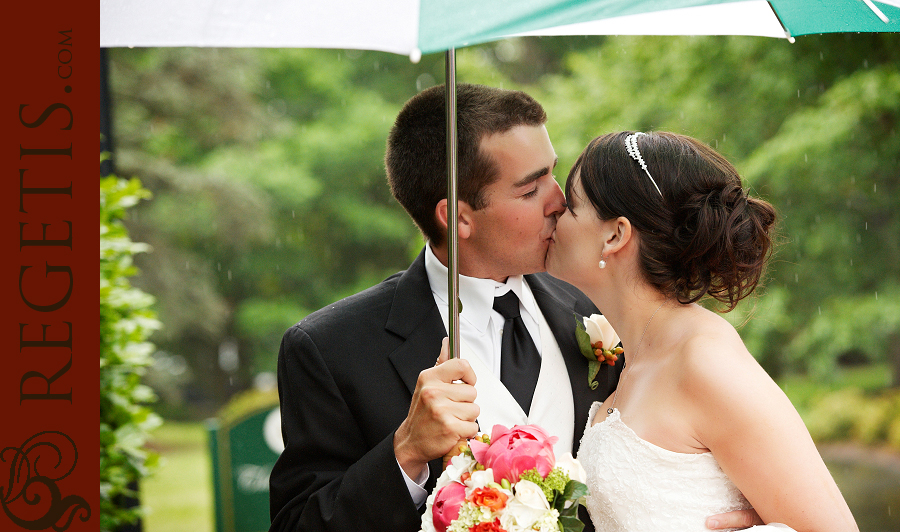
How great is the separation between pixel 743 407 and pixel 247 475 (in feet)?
16.0

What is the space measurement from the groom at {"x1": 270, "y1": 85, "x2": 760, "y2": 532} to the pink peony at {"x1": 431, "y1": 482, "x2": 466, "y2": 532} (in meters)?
0.20

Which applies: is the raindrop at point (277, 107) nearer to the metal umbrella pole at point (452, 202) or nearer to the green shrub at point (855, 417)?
the green shrub at point (855, 417)

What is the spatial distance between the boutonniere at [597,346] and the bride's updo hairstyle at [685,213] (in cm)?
28

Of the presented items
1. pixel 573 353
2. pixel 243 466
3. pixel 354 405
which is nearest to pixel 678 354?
pixel 573 353

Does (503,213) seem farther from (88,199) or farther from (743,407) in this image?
(88,199)

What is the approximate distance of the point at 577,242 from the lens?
9.31 feet

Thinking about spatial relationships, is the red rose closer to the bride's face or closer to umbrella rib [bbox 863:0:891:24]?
the bride's face

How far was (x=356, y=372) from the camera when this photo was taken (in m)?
2.74

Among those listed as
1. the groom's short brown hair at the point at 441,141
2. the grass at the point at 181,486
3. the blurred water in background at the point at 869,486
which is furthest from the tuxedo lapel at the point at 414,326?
the grass at the point at 181,486

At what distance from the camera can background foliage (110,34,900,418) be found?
344 inches

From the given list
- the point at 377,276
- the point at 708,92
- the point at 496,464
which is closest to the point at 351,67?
the point at 377,276

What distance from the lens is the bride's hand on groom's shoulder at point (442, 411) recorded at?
223 centimetres

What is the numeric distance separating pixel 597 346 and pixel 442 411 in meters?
0.94

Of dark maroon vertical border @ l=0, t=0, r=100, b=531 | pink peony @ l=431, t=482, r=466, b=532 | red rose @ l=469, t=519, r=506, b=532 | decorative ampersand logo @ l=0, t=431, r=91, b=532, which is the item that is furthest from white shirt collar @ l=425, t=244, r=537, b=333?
decorative ampersand logo @ l=0, t=431, r=91, b=532
